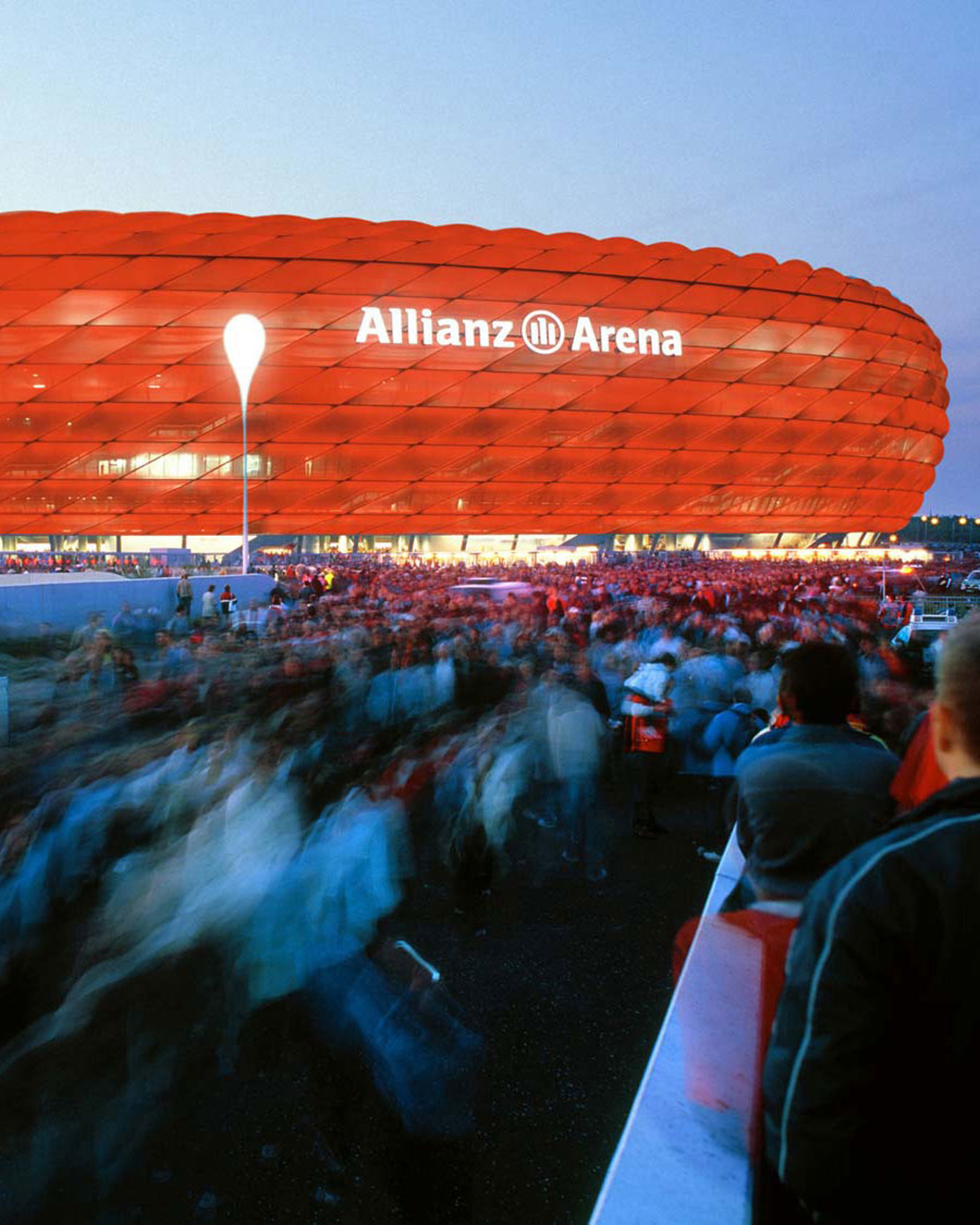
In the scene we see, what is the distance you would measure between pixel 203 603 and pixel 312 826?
1439cm

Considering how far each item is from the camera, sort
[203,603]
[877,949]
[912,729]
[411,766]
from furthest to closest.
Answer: [203,603]
[411,766]
[912,729]
[877,949]

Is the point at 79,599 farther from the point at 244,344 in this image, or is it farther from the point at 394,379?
the point at 394,379

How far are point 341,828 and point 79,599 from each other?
16.7 metres

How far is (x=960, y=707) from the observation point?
142cm

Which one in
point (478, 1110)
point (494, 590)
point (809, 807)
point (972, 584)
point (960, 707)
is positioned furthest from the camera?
point (972, 584)

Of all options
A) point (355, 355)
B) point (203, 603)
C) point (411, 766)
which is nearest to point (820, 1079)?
point (411, 766)

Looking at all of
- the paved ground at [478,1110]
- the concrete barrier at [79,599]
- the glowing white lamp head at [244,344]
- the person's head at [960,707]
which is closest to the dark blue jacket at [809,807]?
the person's head at [960,707]

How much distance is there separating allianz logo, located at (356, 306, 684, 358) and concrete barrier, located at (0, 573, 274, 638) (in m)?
27.2

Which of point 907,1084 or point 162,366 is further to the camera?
point 162,366

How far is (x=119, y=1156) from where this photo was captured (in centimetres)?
322

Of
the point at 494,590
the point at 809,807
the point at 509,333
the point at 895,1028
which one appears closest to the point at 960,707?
the point at 895,1028

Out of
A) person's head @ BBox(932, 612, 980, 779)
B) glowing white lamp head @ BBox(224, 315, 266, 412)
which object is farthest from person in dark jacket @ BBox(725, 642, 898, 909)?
glowing white lamp head @ BBox(224, 315, 266, 412)

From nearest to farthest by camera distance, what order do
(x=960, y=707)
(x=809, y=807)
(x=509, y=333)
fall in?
(x=960, y=707) < (x=809, y=807) < (x=509, y=333)

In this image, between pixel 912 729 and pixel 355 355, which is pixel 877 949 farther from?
pixel 355 355
